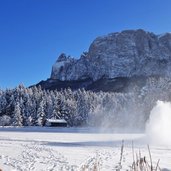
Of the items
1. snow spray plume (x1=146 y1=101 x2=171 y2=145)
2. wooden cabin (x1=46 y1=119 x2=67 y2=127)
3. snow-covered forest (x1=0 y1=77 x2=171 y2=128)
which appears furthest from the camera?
wooden cabin (x1=46 y1=119 x2=67 y2=127)

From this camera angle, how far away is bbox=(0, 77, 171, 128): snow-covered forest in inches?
3157

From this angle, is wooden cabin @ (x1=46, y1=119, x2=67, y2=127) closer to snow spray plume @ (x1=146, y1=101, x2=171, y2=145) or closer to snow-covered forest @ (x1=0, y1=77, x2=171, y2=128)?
snow-covered forest @ (x1=0, y1=77, x2=171, y2=128)

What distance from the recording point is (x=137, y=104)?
83375mm

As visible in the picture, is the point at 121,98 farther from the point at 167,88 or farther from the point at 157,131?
the point at 157,131

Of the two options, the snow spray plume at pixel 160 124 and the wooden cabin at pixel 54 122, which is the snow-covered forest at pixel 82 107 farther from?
the snow spray plume at pixel 160 124

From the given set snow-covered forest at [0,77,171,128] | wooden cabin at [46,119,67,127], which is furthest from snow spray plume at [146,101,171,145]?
wooden cabin at [46,119,67,127]

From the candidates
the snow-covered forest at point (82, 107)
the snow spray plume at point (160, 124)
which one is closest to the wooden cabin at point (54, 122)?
the snow-covered forest at point (82, 107)

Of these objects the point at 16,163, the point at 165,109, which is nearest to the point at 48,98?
the point at 165,109

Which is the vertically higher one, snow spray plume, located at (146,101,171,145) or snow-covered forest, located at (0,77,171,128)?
snow-covered forest, located at (0,77,171,128)

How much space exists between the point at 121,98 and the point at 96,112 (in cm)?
1008

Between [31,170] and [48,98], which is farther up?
[48,98]

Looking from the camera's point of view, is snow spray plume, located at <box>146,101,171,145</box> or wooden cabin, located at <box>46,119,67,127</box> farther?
wooden cabin, located at <box>46,119,67,127</box>

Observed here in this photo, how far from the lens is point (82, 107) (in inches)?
3907

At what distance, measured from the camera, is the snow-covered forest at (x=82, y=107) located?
263ft
